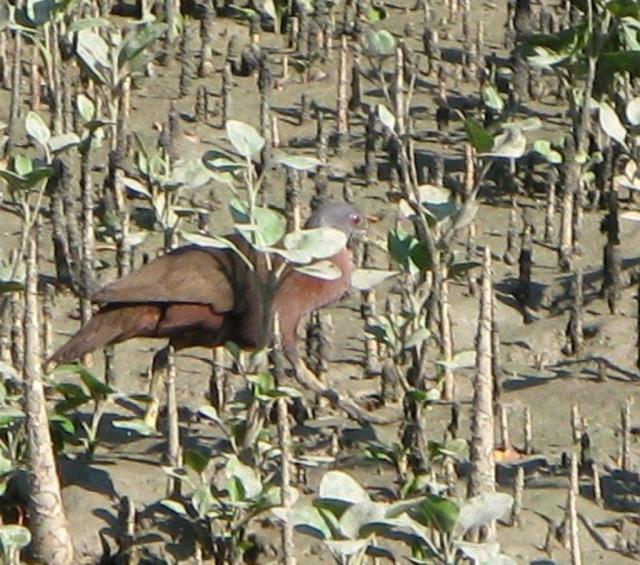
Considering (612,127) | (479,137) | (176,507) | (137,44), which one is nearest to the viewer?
(176,507)

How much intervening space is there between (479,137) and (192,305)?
1.41 metres

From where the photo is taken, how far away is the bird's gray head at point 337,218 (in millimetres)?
9906

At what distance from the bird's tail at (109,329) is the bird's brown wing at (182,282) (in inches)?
3.2

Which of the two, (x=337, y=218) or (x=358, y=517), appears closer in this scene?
(x=358, y=517)

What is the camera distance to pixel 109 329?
8867 mm

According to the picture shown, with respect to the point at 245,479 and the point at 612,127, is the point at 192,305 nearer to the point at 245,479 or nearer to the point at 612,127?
the point at 612,127

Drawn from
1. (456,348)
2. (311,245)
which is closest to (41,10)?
(456,348)

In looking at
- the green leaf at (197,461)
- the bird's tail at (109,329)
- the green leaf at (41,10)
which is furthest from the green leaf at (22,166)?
the green leaf at (41,10)

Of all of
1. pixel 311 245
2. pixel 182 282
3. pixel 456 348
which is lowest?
pixel 456 348

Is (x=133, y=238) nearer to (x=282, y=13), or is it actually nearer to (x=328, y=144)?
(x=328, y=144)

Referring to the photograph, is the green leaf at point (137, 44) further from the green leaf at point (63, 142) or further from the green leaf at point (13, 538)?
the green leaf at point (13, 538)

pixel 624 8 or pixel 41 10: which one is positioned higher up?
pixel 624 8

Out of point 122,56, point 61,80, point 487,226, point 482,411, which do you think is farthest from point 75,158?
point 482,411

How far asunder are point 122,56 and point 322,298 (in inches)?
54.2
